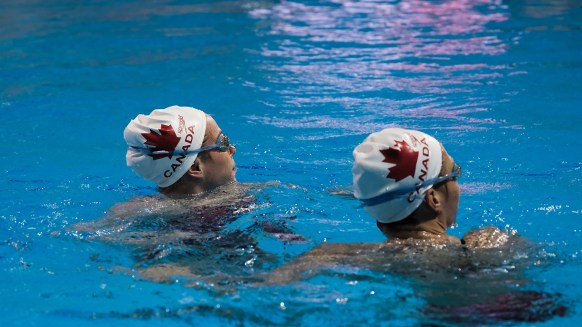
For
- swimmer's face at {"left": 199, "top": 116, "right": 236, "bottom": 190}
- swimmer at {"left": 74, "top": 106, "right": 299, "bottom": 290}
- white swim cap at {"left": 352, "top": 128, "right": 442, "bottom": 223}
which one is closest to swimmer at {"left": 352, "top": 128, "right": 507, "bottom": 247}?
white swim cap at {"left": 352, "top": 128, "right": 442, "bottom": 223}

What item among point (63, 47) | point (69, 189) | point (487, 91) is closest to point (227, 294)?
point (69, 189)

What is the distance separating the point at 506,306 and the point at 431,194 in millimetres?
710

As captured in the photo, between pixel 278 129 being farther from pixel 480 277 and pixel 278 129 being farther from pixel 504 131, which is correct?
pixel 480 277

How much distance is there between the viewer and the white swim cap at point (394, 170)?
4.27 meters

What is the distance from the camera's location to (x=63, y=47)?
514 inches

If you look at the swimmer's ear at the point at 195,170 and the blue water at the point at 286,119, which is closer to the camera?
the blue water at the point at 286,119

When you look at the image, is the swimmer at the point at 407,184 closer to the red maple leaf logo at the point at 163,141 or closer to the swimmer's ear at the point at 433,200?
the swimmer's ear at the point at 433,200

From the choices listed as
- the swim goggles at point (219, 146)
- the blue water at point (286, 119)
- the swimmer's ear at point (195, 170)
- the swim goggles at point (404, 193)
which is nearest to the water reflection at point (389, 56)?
the blue water at point (286, 119)

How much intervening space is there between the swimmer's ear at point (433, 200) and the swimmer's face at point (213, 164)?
2128mm

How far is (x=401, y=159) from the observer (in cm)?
428

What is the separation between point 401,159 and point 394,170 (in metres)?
0.07

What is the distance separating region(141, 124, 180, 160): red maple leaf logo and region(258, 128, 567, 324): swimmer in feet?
5.65

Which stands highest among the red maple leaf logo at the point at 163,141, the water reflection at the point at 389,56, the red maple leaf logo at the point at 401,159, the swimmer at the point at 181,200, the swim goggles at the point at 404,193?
the red maple leaf logo at the point at 401,159

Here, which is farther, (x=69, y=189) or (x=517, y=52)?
(x=517, y=52)
